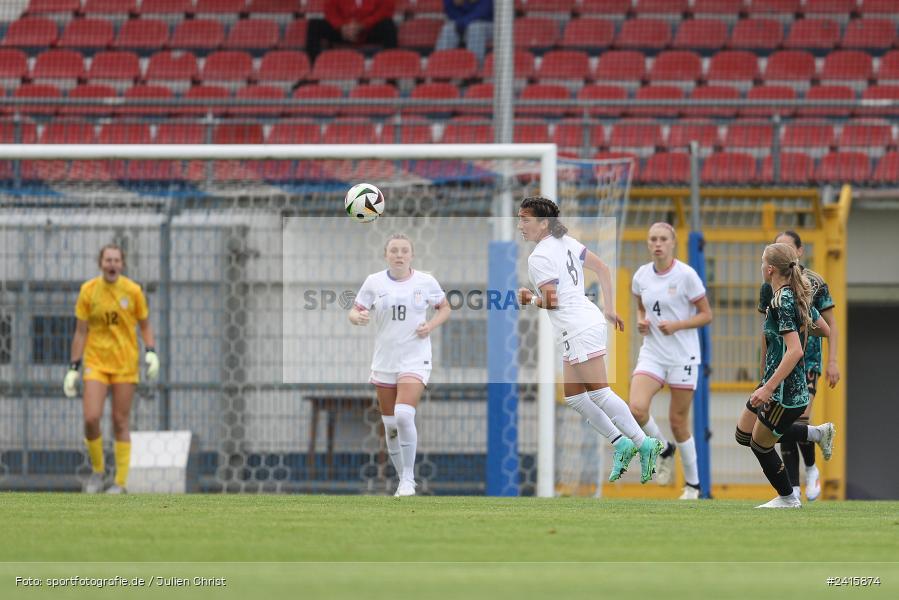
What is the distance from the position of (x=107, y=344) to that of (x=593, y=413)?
15.5 ft

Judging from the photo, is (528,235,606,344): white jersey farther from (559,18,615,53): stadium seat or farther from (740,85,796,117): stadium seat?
(559,18,615,53): stadium seat

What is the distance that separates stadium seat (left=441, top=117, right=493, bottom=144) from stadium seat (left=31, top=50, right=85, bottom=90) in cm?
568

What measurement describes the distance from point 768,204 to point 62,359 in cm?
738

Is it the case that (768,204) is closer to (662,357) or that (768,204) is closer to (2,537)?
(662,357)

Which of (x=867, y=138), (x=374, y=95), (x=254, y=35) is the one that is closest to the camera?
(x=867, y=138)

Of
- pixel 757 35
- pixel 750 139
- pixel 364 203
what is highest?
pixel 757 35

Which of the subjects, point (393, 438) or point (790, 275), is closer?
point (790, 275)

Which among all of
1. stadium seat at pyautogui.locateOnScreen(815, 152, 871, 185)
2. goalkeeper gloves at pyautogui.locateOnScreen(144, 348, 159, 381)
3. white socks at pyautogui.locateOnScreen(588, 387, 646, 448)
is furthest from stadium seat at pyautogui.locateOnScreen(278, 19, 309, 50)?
white socks at pyautogui.locateOnScreen(588, 387, 646, 448)

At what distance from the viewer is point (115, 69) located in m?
19.8

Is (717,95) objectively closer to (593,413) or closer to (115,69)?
(115,69)

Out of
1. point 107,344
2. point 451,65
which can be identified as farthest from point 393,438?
point 451,65

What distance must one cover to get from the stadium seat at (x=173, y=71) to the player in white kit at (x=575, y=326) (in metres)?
11.0

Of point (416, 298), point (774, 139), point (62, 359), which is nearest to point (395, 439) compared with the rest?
point (416, 298)

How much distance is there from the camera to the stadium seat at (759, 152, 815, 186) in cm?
1630
